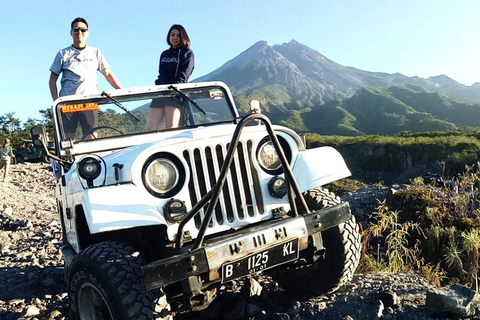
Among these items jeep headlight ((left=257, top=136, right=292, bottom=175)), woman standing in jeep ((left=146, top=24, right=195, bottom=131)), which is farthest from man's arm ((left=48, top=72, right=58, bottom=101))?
jeep headlight ((left=257, top=136, right=292, bottom=175))

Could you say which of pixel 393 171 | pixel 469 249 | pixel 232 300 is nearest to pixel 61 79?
pixel 232 300

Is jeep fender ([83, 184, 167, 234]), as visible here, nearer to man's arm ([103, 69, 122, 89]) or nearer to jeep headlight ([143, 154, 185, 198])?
jeep headlight ([143, 154, 185, 198])

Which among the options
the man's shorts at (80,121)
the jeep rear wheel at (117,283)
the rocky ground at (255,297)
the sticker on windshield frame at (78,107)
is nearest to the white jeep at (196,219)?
the jeep rear wheel at (117,283)

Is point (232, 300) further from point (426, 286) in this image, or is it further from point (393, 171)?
point (393, 171)

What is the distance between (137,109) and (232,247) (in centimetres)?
226

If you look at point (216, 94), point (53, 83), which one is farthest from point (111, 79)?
point (216, 94)

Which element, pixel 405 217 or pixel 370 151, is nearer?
pixel 405 217

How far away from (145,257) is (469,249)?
447cm

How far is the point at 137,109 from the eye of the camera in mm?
4461

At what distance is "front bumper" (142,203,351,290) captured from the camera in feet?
8.26

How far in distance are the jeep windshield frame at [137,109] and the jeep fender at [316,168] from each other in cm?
140

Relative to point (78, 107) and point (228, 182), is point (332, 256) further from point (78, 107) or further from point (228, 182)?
point (78, 107)

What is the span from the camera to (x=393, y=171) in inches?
1398

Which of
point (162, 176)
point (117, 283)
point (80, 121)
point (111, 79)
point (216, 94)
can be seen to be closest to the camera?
point (117, 283)
